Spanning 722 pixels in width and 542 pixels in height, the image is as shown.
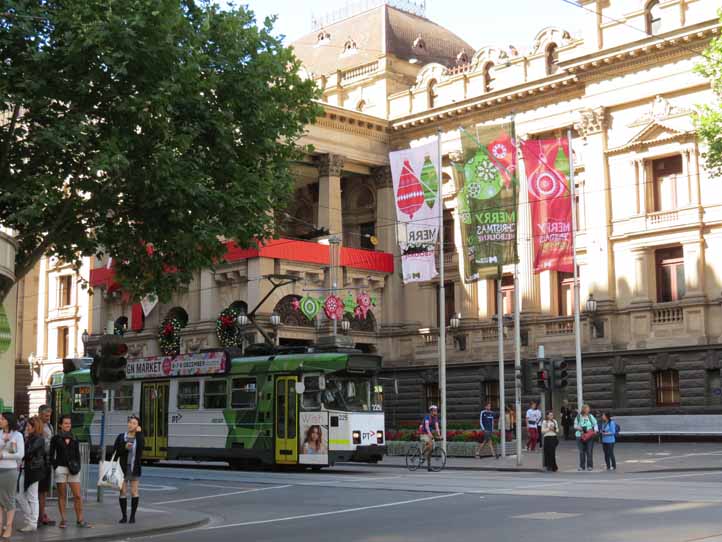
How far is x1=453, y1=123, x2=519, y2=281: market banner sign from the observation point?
33.8m

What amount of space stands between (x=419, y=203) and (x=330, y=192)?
1943 cm

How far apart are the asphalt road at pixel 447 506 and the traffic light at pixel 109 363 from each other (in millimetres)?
2624

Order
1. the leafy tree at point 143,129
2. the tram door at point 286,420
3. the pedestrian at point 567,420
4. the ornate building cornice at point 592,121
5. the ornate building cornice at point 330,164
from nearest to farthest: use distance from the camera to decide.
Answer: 1. the leafy tree at point 143,129
2. the tram door at point 286,420
3. the pedestrian at point 567,420
4. the ornate building cornice at point 592,121
5. the ornate building cornice at point 330,164

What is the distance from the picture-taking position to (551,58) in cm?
5197

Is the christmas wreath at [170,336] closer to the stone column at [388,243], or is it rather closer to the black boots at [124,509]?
the stone column at [388,243]

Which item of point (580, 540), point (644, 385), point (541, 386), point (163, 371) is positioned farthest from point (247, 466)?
point (580, 540)

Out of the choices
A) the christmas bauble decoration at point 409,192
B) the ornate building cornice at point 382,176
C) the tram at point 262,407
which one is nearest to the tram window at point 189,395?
the tram at point 262,407

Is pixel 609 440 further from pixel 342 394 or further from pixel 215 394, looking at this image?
pixel 215 394

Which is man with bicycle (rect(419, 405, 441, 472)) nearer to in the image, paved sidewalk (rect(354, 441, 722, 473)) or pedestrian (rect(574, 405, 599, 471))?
paved sidewalk (rect(354, 441, 722, 473))

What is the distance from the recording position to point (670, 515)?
16.2m

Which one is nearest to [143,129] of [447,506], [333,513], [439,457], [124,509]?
[124,509]

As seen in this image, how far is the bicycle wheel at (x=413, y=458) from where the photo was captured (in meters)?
33.0

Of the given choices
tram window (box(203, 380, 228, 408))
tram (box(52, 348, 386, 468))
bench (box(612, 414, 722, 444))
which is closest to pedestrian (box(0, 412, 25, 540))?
tram (box(52, 348, 386, 468))

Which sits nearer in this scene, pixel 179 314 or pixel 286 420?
pixel 286 420
